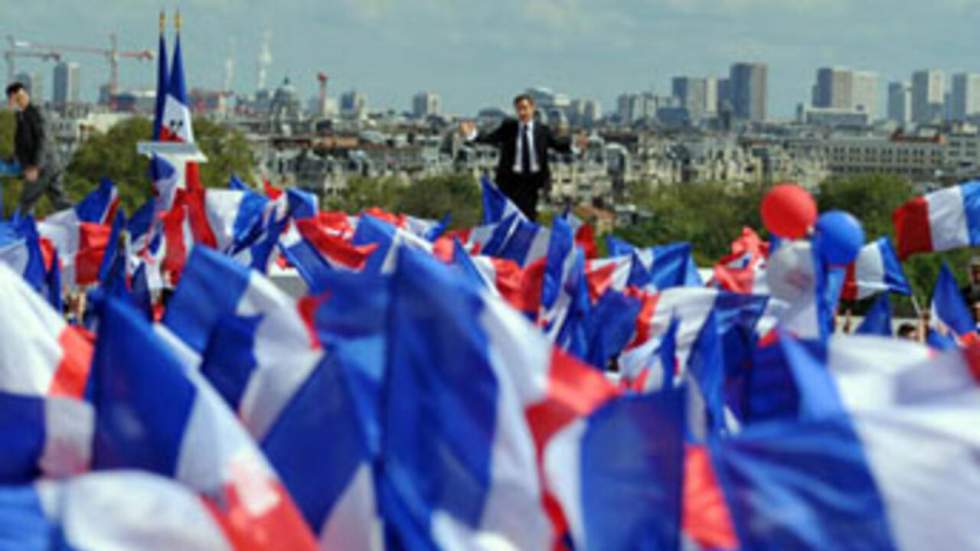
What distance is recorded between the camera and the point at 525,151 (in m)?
13.0

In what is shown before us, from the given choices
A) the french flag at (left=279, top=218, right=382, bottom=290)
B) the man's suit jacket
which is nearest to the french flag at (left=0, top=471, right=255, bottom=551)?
the french flag at (left=279, top=218, right=382, bottom=290)

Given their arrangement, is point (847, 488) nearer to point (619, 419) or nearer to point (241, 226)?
point (619, 419)

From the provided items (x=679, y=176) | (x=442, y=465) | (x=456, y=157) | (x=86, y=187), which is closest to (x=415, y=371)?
(x=442, y=465)

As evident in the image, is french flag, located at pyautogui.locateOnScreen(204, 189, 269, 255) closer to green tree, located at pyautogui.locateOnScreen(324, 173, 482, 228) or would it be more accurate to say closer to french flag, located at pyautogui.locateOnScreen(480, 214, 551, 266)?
french flag, located at pyautogui.locateOnScreen(480, 214, 551, 266)

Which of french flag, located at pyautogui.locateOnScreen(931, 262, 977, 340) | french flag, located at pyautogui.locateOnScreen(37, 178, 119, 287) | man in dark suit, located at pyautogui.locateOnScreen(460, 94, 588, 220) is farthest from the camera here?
man in dark suit, located at pyautogui.locateOnScreen(460, 94, 588, 220)

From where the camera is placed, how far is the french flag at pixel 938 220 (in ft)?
32.7

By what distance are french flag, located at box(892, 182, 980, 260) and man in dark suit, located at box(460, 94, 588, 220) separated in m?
3.06

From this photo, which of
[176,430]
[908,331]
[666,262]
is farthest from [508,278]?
[176,430]

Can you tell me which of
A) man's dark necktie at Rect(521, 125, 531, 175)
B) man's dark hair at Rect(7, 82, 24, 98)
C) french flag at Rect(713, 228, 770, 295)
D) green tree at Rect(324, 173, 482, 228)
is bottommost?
green tree at Rect(324, 173, 482, 228)

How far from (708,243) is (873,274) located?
67.3 meters

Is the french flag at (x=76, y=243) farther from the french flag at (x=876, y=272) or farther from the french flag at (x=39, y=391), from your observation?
the french flag at (x=39, y=391)

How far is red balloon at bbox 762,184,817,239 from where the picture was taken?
300 inches

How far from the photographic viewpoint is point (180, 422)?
13.2 ft

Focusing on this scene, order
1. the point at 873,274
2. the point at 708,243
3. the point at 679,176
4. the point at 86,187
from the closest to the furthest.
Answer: the point at 873,274 < the point at 86,187 < the point at 708,243 < the point at 679,176
